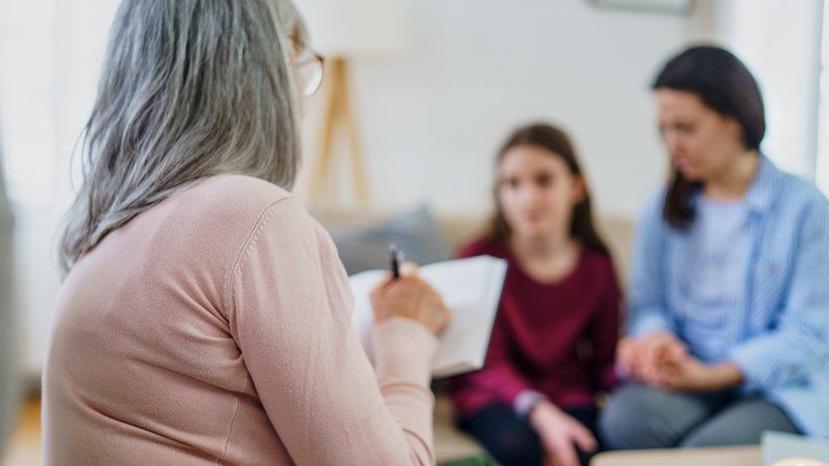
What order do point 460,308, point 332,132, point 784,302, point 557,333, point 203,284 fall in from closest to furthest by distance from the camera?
point 203,284 < point 460,308 < point 784,302 < point 557,333 < point 332,132

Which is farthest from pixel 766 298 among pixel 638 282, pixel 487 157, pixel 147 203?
pixel 487 157

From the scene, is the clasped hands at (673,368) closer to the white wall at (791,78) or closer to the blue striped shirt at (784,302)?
the blue striped shirt at (784,302)

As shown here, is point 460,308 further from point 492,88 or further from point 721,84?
point 492,88

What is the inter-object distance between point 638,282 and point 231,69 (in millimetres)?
1057

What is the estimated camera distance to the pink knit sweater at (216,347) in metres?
0.80

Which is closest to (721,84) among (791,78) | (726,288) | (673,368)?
(791,78)

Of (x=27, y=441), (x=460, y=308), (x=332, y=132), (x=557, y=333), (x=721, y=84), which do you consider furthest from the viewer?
(x=332, y=132)

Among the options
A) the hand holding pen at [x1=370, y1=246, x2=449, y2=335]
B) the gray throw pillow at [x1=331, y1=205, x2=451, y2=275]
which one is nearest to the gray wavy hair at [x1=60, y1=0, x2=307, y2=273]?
the hand holding pen at [x1=370, y1=246, x2=449, y2=335]

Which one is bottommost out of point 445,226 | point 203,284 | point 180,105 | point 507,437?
point 507,437

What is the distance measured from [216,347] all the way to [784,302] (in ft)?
3.37

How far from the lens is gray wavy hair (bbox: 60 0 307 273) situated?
87cm

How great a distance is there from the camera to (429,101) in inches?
110

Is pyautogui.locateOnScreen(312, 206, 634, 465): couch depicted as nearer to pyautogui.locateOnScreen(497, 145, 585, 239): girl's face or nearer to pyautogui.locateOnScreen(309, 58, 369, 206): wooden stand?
pyautogui.locateOnScreen(497, 145, 585, 239): girl's face

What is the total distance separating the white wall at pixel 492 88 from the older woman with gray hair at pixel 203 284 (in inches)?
73.5
